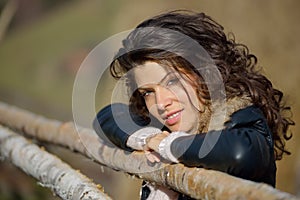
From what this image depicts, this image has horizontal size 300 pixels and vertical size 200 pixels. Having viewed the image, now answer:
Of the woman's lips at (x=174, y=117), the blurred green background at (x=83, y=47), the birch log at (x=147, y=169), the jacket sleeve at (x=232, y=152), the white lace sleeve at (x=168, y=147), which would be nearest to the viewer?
Result: the birch log at (x=147, y=169)

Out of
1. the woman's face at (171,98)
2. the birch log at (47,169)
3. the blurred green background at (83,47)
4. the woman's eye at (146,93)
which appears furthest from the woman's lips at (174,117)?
the blurred green background at (83,47)

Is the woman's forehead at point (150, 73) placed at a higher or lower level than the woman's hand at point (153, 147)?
higher

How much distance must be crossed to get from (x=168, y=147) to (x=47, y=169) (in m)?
0.72

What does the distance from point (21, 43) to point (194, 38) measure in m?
6.23

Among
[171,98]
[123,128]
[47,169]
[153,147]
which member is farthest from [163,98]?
[47,169]

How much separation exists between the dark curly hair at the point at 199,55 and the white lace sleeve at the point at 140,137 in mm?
137

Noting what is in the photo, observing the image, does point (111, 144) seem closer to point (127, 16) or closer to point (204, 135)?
point (204, 135)

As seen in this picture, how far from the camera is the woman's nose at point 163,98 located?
157cm

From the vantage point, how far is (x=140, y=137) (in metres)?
1.65

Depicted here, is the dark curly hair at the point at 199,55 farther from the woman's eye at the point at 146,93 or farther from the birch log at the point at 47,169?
the birch log at the point at 47,169

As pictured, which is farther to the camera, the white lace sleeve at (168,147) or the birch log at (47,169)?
the birch log at (47,169)

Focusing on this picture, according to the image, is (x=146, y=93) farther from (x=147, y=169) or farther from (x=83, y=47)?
(x=83, y=47)

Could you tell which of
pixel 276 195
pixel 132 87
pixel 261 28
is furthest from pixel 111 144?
pixel 261 28

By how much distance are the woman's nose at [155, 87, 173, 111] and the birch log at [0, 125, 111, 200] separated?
24 cm
